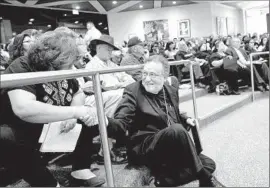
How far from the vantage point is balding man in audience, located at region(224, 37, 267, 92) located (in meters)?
5.30

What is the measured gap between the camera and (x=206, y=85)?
18.7 feet

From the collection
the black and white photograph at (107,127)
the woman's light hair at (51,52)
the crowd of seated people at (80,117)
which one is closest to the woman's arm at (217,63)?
the black and white photograph at (107,127)

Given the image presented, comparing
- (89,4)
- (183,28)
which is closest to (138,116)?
(89,4)

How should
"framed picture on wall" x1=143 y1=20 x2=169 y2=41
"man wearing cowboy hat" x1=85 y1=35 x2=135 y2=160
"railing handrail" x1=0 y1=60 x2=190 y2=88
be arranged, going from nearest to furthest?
"railing handrail" x1=0 y1=60 x2=190 y2=88 → "man wearing cowboy hat" x1=85 y1=35 x2=135 y2=160 → "framed picture on wall" x1=143 y1=20 x2=169 y2=41

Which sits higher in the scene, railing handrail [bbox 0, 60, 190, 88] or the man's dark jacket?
railing handrail [bbox 0, 60, 190, 88]

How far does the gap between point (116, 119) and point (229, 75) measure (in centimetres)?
382

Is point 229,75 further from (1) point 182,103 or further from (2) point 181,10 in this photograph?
(2) point 181,10

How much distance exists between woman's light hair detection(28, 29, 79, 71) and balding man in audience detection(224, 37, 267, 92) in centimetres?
411

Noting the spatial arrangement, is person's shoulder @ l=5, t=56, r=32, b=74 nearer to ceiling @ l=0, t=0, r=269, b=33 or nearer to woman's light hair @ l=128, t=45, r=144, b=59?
woman's light hair @ l=128, t=45, r=144, b=59

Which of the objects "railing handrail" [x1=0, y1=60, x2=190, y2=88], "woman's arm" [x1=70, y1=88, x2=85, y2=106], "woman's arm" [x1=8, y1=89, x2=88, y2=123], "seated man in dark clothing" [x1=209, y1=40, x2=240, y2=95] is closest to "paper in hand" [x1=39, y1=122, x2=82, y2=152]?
"woman's arm" [x1=8, y1=89, x2=88, y2=123]

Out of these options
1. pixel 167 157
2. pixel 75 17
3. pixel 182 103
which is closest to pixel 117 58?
pixel 182 103

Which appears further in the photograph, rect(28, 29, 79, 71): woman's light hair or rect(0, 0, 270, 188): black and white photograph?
rect(28, 29, 79, 71): woman's light hair

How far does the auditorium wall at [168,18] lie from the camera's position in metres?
15.4

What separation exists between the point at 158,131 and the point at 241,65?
3710 mm
